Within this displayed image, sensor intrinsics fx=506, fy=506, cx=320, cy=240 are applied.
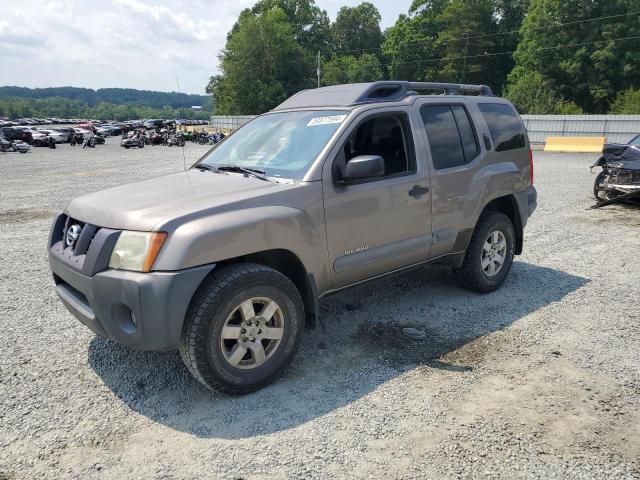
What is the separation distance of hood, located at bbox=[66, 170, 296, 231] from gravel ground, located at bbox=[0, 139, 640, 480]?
1.06 metres

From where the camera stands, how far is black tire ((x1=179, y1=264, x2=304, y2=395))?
304cm

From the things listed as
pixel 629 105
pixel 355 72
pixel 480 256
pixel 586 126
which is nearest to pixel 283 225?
pixel 480 256

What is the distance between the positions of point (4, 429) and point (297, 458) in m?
1.77

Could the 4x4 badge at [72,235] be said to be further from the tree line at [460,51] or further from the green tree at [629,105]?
the tree line at [460,51]

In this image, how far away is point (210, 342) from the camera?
3.08 meters

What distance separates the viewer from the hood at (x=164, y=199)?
309cm

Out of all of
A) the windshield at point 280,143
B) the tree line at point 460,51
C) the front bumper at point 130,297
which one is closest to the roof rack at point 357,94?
the windshield at point 280,143

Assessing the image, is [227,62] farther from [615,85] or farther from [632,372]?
[632,372]

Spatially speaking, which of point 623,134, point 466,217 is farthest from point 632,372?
point 623,134

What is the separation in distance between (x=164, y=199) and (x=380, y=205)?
160 cm

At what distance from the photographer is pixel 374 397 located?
329 cm

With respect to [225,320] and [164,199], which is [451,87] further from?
[225,320]

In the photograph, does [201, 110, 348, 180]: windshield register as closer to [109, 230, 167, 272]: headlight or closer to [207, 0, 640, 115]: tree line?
[109, 230, 167, 272]: headlight

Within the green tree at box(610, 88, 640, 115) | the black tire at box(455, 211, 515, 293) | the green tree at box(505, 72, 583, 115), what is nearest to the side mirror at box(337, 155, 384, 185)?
the black tire at box(455, 211, 515, 293)
